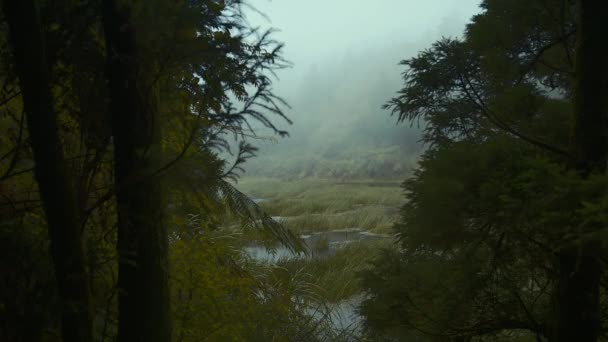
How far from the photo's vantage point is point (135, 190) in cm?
217

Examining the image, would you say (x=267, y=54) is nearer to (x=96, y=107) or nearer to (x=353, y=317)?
(x=96, y=107)

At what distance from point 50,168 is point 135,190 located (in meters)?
0.46

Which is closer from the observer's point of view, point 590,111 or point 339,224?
point 590,111

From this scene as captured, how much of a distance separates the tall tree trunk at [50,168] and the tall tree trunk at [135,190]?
24 centimetres

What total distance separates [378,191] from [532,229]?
16462 millimetres

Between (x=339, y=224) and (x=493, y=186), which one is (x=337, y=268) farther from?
(x=493, y=186)

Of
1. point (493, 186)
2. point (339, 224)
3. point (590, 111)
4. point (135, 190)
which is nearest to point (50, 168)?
point (135, 190)

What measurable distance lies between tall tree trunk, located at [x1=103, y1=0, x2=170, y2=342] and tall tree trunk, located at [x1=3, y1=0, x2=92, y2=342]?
0.79 feet

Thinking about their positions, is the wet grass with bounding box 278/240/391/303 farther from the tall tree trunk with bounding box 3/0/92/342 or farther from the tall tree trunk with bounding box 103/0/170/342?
the tall tree trunk with bounding box 3/0/92/342

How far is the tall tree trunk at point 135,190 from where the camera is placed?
2.10 metres

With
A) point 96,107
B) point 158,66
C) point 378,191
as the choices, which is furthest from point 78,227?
point 378,191

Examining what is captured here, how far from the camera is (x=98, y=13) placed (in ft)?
7.07

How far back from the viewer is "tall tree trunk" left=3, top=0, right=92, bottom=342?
1.70m

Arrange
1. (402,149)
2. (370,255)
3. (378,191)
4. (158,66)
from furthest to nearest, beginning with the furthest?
(402,149) < (378,191) < (370,255) < (158,66)
